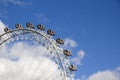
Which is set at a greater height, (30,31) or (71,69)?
(30,31)

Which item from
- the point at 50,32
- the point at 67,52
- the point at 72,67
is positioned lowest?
the point at 72,67

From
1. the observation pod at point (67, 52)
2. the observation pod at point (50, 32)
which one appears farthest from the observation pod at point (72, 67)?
the observation pod at point (50, 32)

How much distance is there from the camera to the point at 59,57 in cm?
6319

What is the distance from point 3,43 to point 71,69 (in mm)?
15812

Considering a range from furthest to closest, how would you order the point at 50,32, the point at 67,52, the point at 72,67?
1. the point at 50,32
2. the point at 67,52
3. the point at 72,67

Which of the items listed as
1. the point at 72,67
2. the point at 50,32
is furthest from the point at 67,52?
the point at 50,32

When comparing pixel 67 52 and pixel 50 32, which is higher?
pixel 50 32

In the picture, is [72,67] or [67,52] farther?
[67,52]

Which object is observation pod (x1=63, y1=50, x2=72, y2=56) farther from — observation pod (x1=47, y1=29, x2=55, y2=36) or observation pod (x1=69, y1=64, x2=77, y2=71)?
observation pod (x1=47, y1=29, x2=55, y2=36)

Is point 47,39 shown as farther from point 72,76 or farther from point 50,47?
point 72,76

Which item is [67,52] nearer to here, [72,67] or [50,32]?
[72,67]

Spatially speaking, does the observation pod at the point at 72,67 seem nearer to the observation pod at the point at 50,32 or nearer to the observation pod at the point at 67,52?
the observation pod at the point at 67,52

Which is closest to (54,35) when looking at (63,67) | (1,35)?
(63,67)

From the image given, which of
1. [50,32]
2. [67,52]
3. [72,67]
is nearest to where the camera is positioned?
[72,67]
